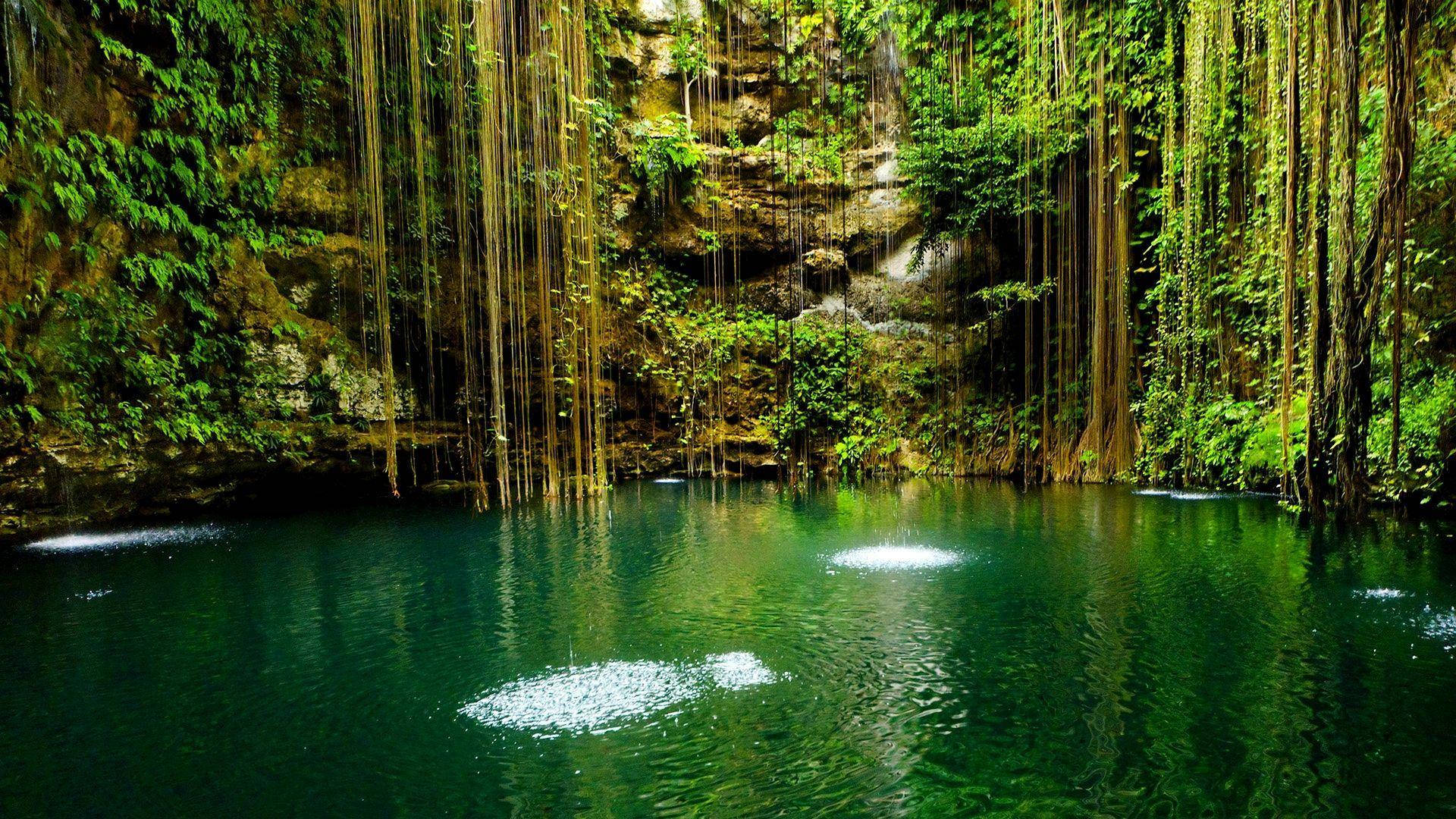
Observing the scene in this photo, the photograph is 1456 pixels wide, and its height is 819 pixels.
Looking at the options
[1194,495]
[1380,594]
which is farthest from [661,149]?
[1380,594]

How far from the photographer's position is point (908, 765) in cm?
212

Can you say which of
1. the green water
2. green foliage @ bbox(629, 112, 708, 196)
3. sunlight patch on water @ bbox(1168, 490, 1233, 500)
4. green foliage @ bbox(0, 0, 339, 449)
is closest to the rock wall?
green foliage @ bbox(0, 0, 339, 449)

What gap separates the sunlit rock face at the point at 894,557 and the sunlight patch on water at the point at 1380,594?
6.59 ft

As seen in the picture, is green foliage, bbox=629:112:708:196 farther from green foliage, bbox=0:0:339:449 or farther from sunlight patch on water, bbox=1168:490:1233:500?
sunlight patch on water, bbox=1168:490:1233:500

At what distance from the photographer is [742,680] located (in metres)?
2.82

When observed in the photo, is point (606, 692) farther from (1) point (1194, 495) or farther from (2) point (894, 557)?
(1) point (1194, 495)

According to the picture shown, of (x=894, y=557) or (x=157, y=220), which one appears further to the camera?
(x=157, y=220)

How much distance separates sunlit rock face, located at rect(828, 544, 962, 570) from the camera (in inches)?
187

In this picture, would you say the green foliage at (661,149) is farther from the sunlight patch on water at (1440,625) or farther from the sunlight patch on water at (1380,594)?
the sunlight patch on water at (1440,625)

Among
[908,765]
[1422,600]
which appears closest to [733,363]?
[1422,600]

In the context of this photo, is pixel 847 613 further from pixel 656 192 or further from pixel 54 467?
pixel 656 192

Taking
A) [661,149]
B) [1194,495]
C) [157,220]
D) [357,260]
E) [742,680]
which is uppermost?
[661,149]

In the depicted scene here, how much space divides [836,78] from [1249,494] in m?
8.83

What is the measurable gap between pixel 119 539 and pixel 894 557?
19.6 ft
